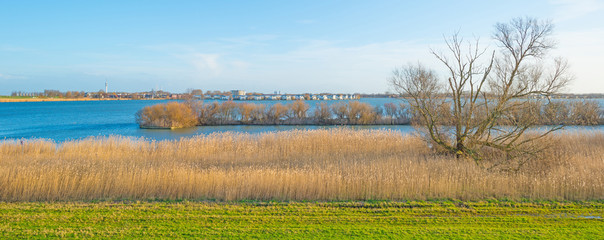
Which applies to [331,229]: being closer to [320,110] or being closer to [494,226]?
[494,226]

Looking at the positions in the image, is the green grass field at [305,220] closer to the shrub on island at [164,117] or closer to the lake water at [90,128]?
the lake water at [90,128]

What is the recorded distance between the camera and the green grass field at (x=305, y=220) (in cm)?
596

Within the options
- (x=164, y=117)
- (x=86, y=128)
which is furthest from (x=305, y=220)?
(x=86, y=128)

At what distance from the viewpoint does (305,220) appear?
265 inches

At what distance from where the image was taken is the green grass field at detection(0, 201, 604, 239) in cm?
596

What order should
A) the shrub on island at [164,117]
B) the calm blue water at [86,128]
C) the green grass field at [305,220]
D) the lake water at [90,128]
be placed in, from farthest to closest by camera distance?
the shrub on island at [164,117], the calm blue water at [86,128], the lake water at [90,128], the green grass field at [305,220]

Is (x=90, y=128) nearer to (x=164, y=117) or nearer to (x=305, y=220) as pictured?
(x=164, y=117)

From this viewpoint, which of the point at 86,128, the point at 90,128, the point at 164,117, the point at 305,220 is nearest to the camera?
the point at 305,220

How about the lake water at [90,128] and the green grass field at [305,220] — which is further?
the lake water at [90,128]

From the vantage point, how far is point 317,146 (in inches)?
646

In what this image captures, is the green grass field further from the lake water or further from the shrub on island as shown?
the shrub on island

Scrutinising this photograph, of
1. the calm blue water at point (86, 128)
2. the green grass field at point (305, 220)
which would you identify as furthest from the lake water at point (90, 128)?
the green grass field at point (305, 220)

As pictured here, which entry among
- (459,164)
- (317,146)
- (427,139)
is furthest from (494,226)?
(317,146)

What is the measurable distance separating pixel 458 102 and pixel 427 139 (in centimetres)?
223
